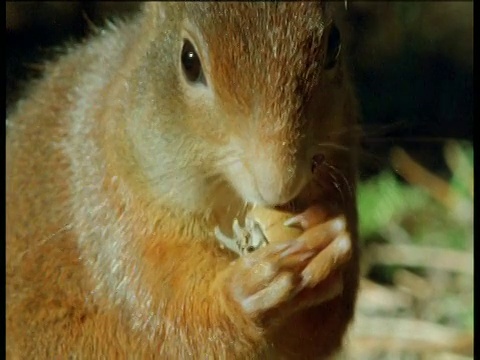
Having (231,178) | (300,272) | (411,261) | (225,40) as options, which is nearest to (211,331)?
(300,272)

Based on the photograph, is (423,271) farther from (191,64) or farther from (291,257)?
(191,64)

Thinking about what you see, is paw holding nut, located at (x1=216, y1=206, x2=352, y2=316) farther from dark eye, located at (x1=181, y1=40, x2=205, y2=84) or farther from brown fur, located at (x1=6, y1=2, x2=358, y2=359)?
dark eye, located at (x1=181, y1=40, x2=205, y2=84)

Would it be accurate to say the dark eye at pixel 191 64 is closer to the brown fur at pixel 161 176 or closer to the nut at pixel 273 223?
the brown fur at pixel 161 176

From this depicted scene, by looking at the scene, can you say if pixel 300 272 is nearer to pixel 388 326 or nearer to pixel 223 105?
pixel 223 105

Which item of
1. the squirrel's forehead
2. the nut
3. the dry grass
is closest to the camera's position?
the squirrel's forehead

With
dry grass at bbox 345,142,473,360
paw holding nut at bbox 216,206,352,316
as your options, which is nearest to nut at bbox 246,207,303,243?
paw holding nut at bbox 216,206,352,316
